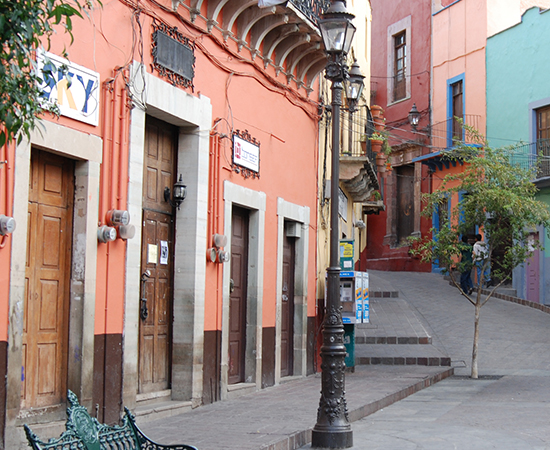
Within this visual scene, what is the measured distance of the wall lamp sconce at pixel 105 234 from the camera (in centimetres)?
777

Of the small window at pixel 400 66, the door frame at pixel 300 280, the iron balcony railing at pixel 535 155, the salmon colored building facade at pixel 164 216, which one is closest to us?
the salmon colored building facade at pixel 164 216

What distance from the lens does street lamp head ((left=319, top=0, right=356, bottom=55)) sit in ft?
25.7

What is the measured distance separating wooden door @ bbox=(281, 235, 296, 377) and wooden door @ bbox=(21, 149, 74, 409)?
6.08m

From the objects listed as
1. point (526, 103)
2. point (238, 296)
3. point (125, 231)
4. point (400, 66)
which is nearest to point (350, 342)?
point (238, 296)

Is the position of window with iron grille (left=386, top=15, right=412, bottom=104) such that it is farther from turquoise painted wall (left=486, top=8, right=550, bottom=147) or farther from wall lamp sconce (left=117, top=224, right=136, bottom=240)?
wall lamp sconce (left=117, top=224, right=136, bottom=240)

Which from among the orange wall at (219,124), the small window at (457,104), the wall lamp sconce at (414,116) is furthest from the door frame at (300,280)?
the wall lamp sconce at (414,116)

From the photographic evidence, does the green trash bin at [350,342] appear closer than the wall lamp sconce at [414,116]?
Yes

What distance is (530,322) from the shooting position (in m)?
20.4

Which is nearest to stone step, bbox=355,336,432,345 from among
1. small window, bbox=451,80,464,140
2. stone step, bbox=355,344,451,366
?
stone step, bbox=355,344,451,366

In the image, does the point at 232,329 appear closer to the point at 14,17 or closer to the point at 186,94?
the point at 186,94

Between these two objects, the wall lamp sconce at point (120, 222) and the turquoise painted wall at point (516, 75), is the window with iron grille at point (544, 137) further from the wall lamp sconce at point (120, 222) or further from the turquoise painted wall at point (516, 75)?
the wall lamp sconce at point (120, 222)

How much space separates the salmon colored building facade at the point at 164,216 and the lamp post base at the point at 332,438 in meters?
2.02

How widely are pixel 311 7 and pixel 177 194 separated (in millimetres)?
4518

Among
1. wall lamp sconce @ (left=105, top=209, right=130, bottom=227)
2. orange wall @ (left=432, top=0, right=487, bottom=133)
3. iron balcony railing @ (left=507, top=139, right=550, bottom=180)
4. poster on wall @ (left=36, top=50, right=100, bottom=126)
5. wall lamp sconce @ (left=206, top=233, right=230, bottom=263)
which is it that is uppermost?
orange wall @ (left=432, top=0, right=487, bottom=133)
